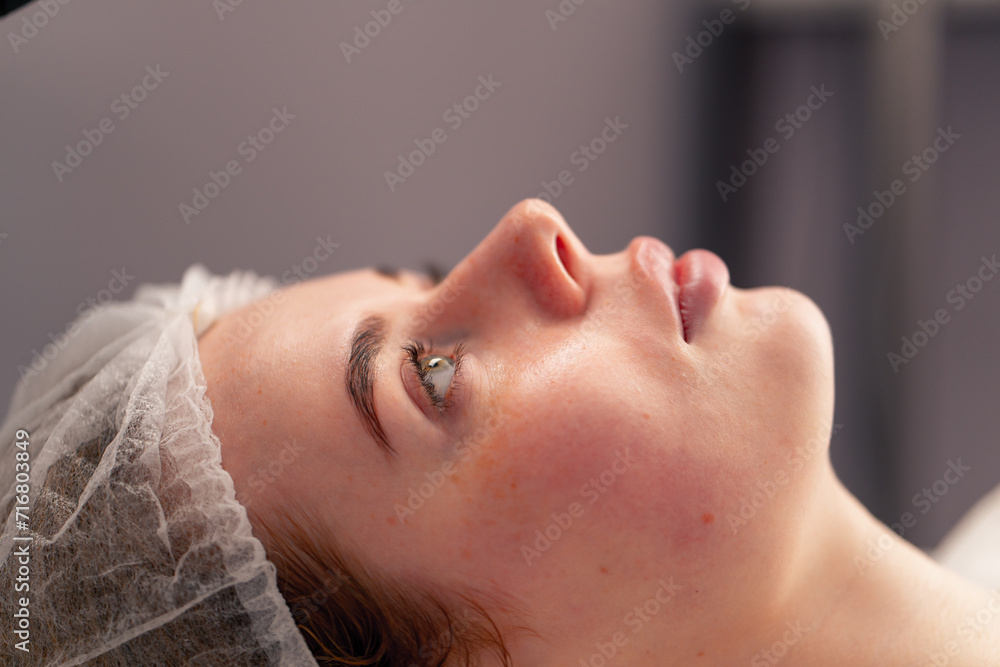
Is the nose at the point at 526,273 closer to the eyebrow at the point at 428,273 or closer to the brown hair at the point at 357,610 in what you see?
the eyebrow at the point at 428,273

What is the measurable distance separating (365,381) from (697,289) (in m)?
0.44

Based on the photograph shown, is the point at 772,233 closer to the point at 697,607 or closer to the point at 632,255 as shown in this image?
the point at 632,255

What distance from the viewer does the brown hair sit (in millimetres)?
823

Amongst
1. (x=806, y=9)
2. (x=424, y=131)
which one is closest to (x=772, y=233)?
(x=806, y=9)

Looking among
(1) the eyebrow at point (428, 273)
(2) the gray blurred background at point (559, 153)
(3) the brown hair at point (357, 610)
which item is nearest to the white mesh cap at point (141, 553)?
(3) the brown hair at point (357, 610)

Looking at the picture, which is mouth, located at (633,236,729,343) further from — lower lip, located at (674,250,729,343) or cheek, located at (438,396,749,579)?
cheek, located at (438,396,749,579)

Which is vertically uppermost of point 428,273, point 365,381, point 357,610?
point 428,273

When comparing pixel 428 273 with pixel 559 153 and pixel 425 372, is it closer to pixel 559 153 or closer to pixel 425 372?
pixel 425 372

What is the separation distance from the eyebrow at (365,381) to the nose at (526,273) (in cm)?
12

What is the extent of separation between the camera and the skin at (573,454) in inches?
30.6

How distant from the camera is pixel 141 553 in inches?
32.0

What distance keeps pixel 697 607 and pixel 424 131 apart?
1.23 m

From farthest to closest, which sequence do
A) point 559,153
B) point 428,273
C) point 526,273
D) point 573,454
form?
point 559,153 → point 428,273 → point 526,273 → point 573,454

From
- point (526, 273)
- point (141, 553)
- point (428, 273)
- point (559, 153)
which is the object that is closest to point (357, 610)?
point (141, 553)
